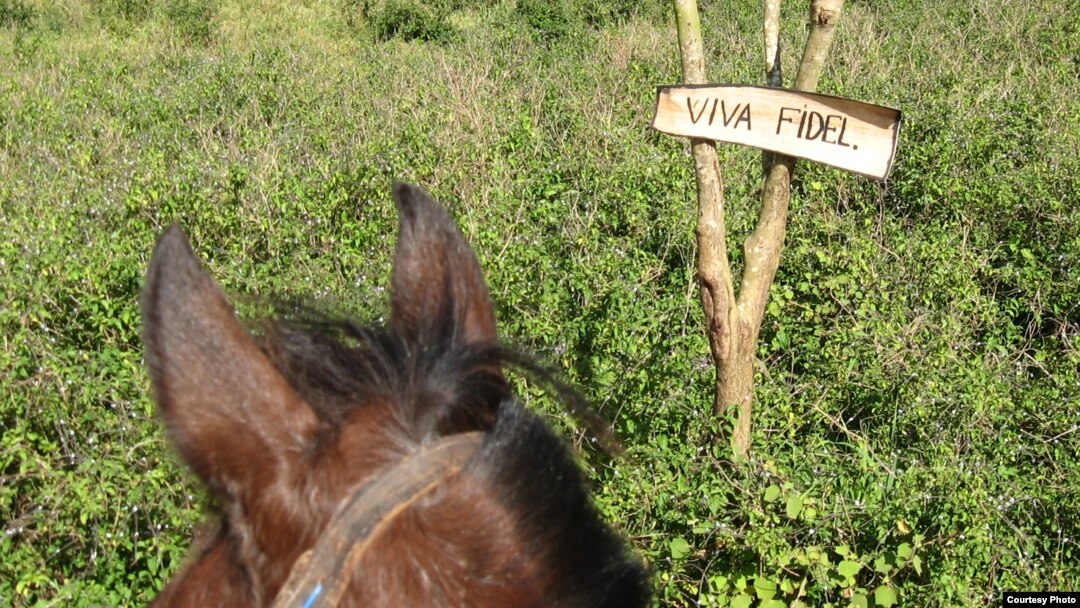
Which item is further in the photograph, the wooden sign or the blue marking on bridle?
the wooden sign

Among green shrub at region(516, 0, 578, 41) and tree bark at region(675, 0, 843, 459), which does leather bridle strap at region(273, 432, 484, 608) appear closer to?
tree bark at region(675, 0, 843, 459)

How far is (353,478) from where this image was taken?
41.7 inches

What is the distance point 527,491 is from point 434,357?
234 mm

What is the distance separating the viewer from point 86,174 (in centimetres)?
538

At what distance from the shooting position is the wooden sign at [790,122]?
2645 mm

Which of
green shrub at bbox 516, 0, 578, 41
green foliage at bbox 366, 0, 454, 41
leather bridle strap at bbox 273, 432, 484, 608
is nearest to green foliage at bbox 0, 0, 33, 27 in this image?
green foliage at bbox 366, 0, 454, 41

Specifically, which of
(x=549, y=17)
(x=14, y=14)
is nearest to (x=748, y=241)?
(x=549, y=17)

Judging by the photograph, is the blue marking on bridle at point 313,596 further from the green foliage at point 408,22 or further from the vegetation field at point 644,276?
the green foliage at point 408,22

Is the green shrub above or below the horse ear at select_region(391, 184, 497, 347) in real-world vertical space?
above

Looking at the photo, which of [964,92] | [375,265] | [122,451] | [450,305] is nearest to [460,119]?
[375,265]

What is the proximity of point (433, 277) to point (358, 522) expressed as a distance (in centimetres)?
44

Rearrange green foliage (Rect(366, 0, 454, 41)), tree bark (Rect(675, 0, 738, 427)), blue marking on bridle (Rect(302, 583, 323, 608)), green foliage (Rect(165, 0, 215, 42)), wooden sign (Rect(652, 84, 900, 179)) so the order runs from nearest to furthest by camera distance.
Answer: blue marking on bridle (Rect(302, 583, 323, 608)) < wooden sign (Rect(652, 84, 900, 179)) < tree bark (Rect(675, 0, 738, 427)) < green foliage (Rect(165, 0, 215, 42)) < green foliage (Rect(366, 0, 454, 41))

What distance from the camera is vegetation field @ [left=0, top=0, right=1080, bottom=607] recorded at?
2891 millimetres

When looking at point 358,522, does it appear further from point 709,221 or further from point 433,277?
point 709,221
